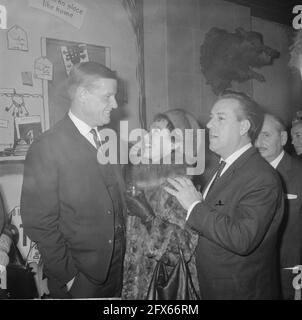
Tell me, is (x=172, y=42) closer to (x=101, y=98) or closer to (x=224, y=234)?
(x=101, y=98)

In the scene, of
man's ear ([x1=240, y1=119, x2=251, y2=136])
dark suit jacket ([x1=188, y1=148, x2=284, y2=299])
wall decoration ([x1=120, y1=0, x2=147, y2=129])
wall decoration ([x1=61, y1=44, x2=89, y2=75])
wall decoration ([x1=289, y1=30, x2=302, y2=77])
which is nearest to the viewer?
dark suit jacket ([x1=188, y1=148, x2=284, y2=299])

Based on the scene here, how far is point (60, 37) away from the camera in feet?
3.65

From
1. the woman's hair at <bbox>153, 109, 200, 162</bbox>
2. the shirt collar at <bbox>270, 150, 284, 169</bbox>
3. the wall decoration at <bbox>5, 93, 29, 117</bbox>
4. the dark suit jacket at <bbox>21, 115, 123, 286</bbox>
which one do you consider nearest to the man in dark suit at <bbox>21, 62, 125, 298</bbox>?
the dark suit jacket at <bbox>21, 115, 123, 286</bbox>

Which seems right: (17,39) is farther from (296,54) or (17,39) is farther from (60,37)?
(296,54)

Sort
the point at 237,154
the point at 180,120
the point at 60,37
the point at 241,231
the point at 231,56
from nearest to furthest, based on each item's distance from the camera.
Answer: the point at 241,231 < the point at 237,154 < the point at 60,37 < the point at 180,120 < the point at 231,56

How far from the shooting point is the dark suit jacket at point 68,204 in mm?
1018

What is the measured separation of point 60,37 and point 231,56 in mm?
635

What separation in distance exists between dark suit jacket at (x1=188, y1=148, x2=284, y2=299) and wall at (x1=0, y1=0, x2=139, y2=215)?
42 cm

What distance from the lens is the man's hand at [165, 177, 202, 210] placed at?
94 cm

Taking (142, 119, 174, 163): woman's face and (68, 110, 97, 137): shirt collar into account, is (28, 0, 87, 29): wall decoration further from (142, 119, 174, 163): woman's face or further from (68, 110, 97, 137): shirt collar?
(142, 119, 174, 163): woman's face

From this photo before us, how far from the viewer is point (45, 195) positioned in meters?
1.01

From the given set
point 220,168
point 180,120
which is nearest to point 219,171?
point 220,168

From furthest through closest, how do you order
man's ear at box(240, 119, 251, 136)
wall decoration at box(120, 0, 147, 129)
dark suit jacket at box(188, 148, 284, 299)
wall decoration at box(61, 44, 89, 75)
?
wall decoration at box(120, 0, 147, 129) < wall decoration at box(61, 44, 89, 75) < man's ear at box(240, 119, 251, 136) < dark suit jacket at box(188, 148, 284, 299)
